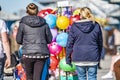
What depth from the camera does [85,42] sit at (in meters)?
8.48

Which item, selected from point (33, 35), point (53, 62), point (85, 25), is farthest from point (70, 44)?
point (53, 62)

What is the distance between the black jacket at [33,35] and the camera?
28.3ft

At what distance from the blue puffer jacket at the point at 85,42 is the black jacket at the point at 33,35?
0.46m

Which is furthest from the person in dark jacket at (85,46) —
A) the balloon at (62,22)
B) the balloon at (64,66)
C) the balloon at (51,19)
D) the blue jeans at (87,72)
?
the balloon at (51,19)

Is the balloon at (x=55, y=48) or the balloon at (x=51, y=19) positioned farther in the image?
the balloon at (x=55, y=48)

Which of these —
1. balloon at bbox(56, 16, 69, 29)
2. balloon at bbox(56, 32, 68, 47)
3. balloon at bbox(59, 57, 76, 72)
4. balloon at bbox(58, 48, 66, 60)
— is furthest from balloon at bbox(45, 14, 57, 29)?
balloon at bbox(59, 57, 76, 72)

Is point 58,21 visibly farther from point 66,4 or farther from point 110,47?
point 110,47

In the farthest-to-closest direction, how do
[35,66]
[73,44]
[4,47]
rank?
[35,66], [73,44], [4,47]

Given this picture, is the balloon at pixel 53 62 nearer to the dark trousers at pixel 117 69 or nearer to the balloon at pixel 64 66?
the balloon at pixel 64 66

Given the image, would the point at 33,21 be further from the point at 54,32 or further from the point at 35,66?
the point at 54,32

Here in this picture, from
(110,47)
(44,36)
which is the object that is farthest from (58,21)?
(110,47)

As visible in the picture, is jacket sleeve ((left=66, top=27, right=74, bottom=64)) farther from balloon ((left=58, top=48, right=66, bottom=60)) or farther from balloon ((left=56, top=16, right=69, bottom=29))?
balloon ((left=58, top=48, right=66, bottom=60))

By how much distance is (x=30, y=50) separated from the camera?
28.3 ft

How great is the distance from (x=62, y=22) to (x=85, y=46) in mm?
2976
